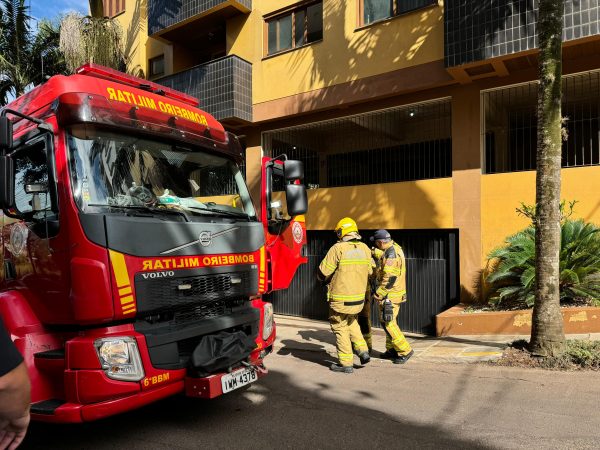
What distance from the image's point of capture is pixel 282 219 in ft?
18.5

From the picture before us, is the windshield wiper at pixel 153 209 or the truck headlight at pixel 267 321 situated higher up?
the windshield wiper at pixel 153 209

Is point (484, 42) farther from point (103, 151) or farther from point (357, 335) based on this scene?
point (103, 151)

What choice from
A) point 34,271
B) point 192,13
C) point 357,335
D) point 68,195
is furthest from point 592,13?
point 192,13

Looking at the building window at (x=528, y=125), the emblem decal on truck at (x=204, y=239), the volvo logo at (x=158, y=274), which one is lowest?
the volvo logo at (x=158, y=274)

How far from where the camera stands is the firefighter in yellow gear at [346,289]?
5.68 metres

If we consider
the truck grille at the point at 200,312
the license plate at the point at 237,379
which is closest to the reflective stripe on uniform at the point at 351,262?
the truck grille at the point at 200,312

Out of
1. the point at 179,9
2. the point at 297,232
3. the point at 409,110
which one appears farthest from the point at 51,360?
the point at 179,9

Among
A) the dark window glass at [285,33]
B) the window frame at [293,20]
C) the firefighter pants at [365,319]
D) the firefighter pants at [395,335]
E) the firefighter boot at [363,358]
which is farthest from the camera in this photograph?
the dark window glass at [285,33]

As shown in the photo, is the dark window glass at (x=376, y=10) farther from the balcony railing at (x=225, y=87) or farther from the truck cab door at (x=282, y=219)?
the truck cab door at (x=282, y=219)

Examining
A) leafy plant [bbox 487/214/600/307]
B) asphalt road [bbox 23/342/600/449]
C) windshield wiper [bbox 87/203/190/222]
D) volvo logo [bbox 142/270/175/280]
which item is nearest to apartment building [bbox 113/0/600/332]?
leafy plant [bbox 487/214/600/307]

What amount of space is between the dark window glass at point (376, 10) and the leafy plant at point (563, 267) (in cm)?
498

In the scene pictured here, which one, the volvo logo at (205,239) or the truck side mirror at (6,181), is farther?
the volvo logo at (205,239)

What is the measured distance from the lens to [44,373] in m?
3.34

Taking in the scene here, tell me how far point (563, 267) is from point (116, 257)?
618 cm
